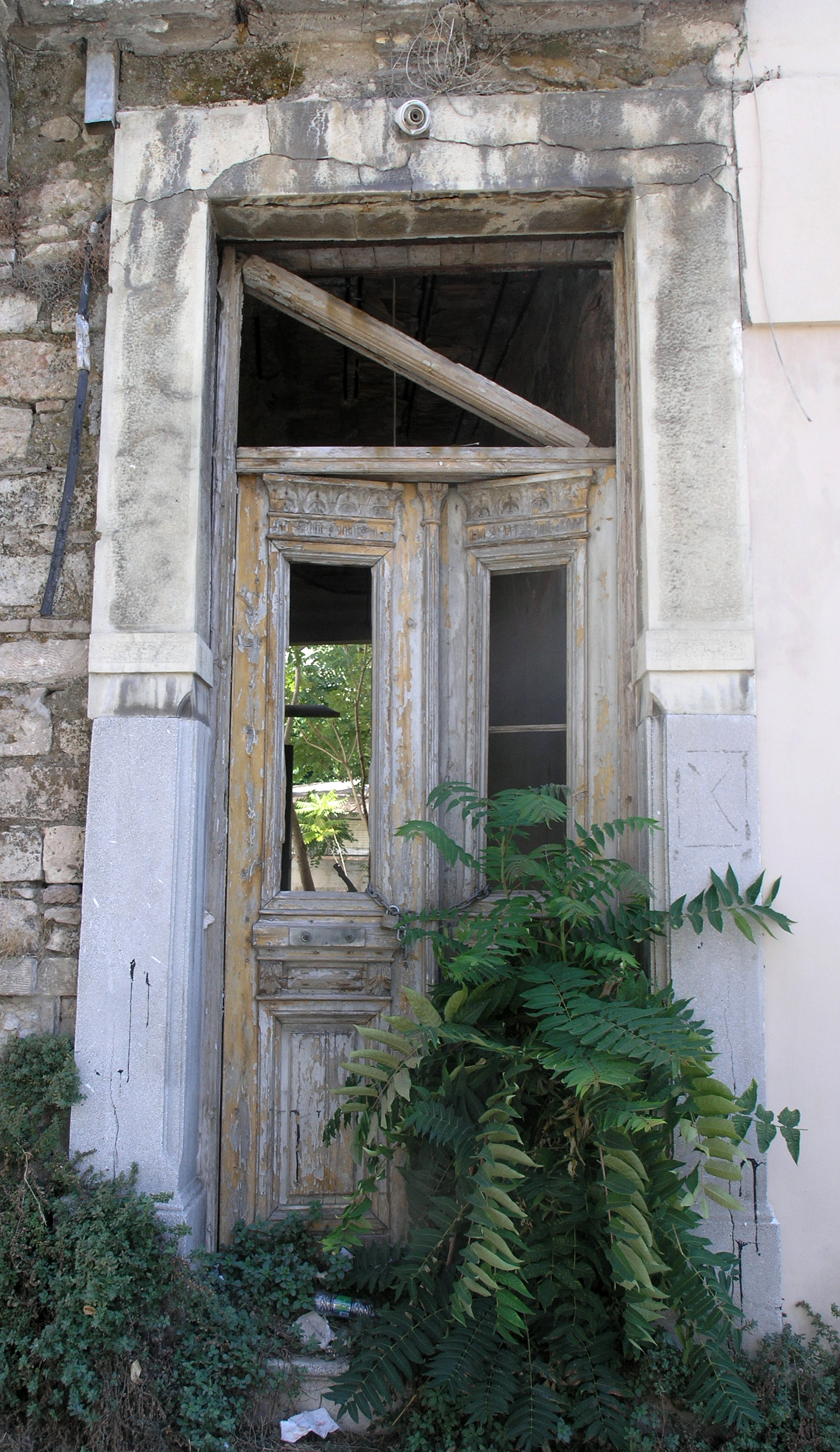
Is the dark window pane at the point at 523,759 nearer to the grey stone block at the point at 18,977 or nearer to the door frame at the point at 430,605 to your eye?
the door frame at the point at 430,605

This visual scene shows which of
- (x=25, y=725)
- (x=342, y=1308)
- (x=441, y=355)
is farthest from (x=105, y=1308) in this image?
(x=441, y=355)

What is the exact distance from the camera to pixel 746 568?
3.14m

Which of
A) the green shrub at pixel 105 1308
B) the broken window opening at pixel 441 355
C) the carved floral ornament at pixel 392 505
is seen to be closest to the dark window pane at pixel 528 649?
the carved floral ornament at pixel 392 505

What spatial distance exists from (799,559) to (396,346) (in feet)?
5.67

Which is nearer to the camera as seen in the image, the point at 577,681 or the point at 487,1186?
the point at 487,1186

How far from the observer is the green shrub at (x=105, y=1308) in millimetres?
2547

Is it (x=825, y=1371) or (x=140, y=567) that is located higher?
(x=140, y=567)

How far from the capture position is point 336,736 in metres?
4.67

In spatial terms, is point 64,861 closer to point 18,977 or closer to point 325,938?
point 18,977

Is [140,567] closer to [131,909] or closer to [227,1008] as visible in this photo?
[131,909]

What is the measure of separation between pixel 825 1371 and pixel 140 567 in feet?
10.7

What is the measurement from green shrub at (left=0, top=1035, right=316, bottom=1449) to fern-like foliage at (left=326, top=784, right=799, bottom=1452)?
0.39m

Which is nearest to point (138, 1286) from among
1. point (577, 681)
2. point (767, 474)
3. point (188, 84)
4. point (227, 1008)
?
point (227, 1008)

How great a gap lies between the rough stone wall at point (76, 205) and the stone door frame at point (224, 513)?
5.6 inches
